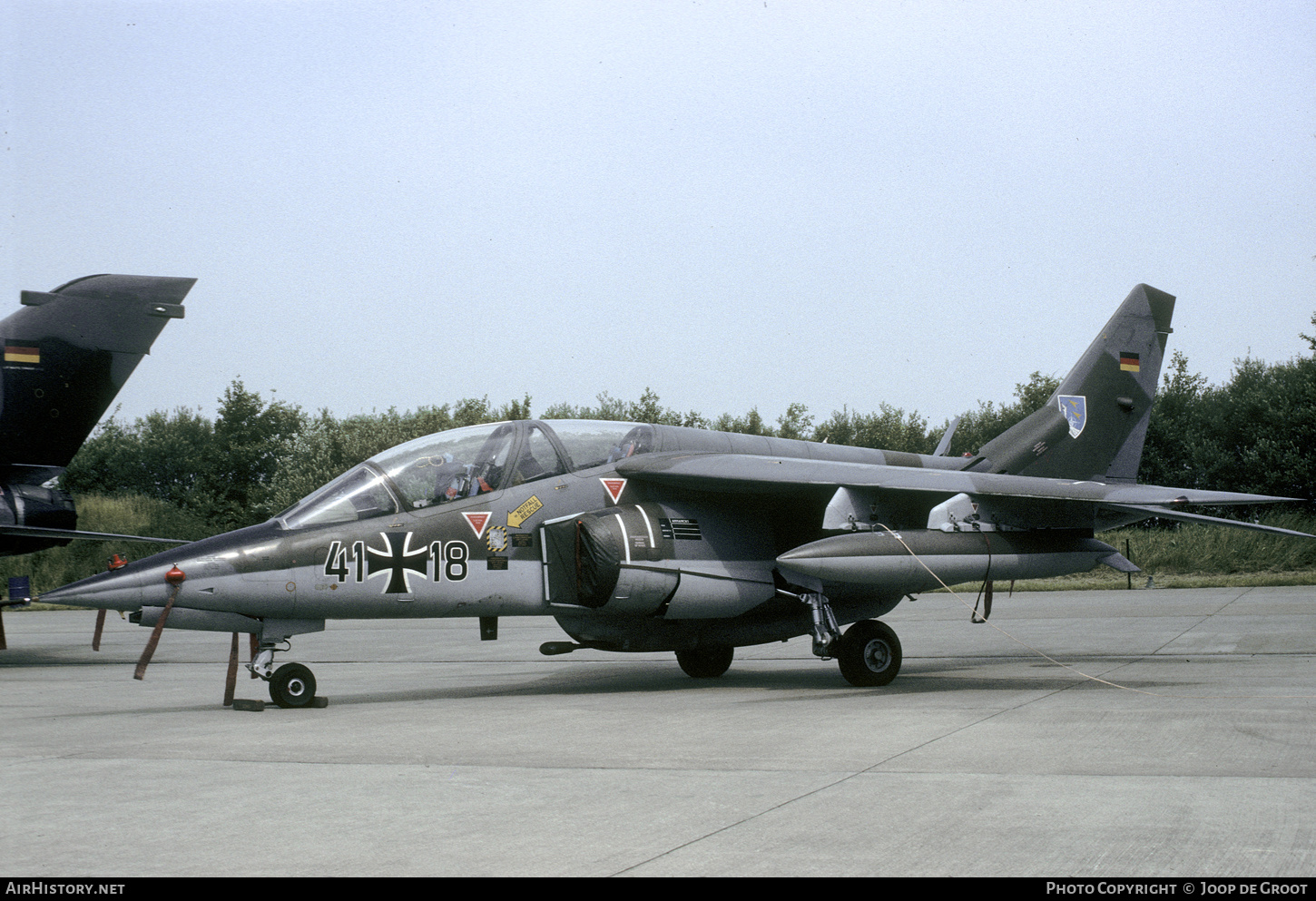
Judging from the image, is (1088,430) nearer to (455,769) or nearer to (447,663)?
(447,663)

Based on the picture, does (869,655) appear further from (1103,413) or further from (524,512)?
(1103,413)

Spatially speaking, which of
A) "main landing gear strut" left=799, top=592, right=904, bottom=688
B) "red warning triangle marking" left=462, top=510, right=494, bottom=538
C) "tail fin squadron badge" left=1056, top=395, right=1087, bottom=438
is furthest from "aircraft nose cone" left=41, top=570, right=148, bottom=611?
"tail fin squadron badge" left=1056, top=395, right=1087, bottom=438

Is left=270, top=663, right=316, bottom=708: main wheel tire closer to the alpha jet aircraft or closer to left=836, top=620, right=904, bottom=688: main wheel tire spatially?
the alpha jet aircraft

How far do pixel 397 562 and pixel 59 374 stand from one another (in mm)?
8456

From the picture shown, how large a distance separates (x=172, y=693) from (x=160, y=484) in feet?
146

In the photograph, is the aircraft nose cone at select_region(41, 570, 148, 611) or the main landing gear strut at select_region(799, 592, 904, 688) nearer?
the aircraft nose cone at select_region(41, 570, 148, 611)

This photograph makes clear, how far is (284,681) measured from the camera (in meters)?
9.63

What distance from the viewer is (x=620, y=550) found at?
34.3 feet

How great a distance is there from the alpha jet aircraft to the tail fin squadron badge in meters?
1.51

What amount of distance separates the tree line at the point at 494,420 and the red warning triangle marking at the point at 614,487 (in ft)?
97.3

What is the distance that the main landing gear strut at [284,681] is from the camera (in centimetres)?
960

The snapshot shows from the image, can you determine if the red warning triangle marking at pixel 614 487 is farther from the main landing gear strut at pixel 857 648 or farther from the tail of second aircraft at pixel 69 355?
the tail of second aircraft at pixel 69 355

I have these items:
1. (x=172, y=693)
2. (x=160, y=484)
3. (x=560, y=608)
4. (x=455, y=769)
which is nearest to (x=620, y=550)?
(x=560, y=608)

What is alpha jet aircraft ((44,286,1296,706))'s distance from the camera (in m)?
9.59
